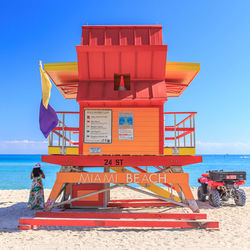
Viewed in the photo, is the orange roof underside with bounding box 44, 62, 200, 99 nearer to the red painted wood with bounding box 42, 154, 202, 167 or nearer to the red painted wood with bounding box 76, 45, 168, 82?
the red painted wood with bounding box 76, 45, 168, 82

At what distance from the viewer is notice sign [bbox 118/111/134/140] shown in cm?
1007

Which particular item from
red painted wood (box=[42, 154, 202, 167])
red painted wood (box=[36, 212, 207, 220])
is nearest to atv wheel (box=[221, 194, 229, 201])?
red painted wood (box=[42, 154, 202, 167])

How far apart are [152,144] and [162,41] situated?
3851mm

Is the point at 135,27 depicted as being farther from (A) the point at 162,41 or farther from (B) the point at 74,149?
(B) the point at 74,149

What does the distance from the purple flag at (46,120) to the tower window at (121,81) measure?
2556mm

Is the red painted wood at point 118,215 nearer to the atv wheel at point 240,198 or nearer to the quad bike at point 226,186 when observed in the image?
the quad bike at point 226,186

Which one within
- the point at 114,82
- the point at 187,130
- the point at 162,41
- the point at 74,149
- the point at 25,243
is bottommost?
the point at 25,243

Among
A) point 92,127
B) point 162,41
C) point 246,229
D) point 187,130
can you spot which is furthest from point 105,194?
point 162,41

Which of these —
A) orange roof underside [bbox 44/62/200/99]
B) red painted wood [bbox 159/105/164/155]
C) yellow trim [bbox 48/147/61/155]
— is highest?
orange roof underside [bbox 44/62/200/99]

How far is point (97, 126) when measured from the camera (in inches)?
400

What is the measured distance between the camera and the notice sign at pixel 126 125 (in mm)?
10070

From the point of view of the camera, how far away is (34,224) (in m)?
8.53

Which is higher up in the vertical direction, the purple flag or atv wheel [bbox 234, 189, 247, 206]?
the purple flag

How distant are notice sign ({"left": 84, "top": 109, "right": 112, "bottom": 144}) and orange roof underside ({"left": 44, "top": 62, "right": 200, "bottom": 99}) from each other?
1.80m
